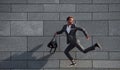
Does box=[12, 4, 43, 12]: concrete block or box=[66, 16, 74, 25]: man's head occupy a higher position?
box=[12, 4, 43, 12]: concrete block

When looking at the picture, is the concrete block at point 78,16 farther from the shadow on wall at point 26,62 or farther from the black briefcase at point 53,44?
the shadow on wall at point 26,62

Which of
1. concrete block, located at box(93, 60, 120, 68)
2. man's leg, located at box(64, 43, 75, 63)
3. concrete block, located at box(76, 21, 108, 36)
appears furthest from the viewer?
concrete block, located at box(76, 21, 108, 36)

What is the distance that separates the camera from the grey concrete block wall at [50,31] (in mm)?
15664

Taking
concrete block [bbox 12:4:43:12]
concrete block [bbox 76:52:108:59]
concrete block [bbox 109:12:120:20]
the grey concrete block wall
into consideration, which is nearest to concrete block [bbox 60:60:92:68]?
the grey concrete block wall

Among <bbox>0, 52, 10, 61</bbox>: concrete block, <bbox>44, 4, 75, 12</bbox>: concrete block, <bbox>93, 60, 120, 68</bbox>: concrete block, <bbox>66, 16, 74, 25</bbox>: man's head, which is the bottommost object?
<bbox>93, 60, 120, 68</bbox>: concrete block

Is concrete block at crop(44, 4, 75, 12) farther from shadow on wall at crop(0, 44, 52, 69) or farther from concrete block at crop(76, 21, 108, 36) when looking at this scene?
shadow on wall at crop(0, 44, 52, 69)

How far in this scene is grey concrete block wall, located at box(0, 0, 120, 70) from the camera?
1566 cm

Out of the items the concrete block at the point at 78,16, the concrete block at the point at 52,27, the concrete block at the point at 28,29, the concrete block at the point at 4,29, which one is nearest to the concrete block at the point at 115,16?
the concrete block at the point at 78,16

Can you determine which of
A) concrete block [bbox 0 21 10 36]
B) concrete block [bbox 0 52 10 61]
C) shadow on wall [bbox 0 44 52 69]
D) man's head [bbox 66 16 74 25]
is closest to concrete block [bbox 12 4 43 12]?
concrete block [bbox 0 21 10 36]

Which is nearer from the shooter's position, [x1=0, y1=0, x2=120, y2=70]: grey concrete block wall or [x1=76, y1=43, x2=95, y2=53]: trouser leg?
[x1=76, y1=43, x2=95, y2=53]: trouser leg

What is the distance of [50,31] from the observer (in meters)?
15.7

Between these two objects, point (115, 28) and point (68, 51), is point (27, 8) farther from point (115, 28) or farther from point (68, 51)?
point (115, 28)

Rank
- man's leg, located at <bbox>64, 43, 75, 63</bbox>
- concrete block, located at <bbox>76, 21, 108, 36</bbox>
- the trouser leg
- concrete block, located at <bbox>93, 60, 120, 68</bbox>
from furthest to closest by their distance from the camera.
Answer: concrete block, located at <bbox>76, 21, 108, 36</bbox>, concrete block, located at <bbox>93, 60, 120, 68</bbox>, man's leg, located at <bbox>64, 43, 75, 63</bbox>, the trouser leg

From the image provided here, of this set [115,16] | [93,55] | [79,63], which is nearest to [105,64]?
[93,55]
